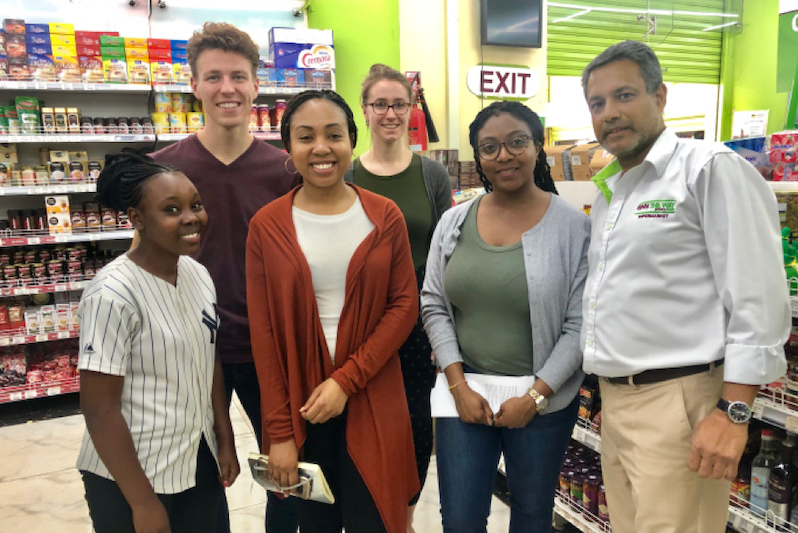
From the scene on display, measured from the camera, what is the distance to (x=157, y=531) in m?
1.31

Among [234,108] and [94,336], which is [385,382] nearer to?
[94,336]

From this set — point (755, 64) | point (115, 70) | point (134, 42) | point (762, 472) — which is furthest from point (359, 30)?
point (755, 64)

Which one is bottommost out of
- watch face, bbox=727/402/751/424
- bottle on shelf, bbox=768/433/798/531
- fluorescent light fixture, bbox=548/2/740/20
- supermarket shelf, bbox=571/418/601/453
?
supermarket shelf, bbox=571/418/601/453

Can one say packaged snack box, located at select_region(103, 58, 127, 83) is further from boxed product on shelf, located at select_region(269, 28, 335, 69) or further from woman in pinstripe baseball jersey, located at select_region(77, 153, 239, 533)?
woman in pinstripe baseball jersey, located at select_region(77, 153, 239, 533)

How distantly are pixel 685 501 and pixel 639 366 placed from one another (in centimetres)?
36

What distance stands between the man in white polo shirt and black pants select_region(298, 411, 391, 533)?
2.30 ft

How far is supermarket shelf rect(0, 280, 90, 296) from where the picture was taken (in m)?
3.94

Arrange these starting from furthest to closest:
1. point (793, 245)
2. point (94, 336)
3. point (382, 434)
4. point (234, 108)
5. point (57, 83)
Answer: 1. point (57, 83)
2. point (234, 108)
3. point (793, 245)
4. point (382, 434)
5. point (94, 336)

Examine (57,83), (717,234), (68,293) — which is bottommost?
(68,293)

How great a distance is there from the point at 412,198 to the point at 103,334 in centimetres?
126

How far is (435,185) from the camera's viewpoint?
2.23 metres

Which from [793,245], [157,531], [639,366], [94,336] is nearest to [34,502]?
Answer: [157,531]

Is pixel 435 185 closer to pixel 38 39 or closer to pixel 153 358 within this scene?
pixel 153 358

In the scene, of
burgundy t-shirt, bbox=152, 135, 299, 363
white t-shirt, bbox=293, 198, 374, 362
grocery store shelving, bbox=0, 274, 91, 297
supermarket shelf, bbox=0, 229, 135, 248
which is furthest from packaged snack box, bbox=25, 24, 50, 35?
white t-shirt, bbox=293, 198, 374, 362
